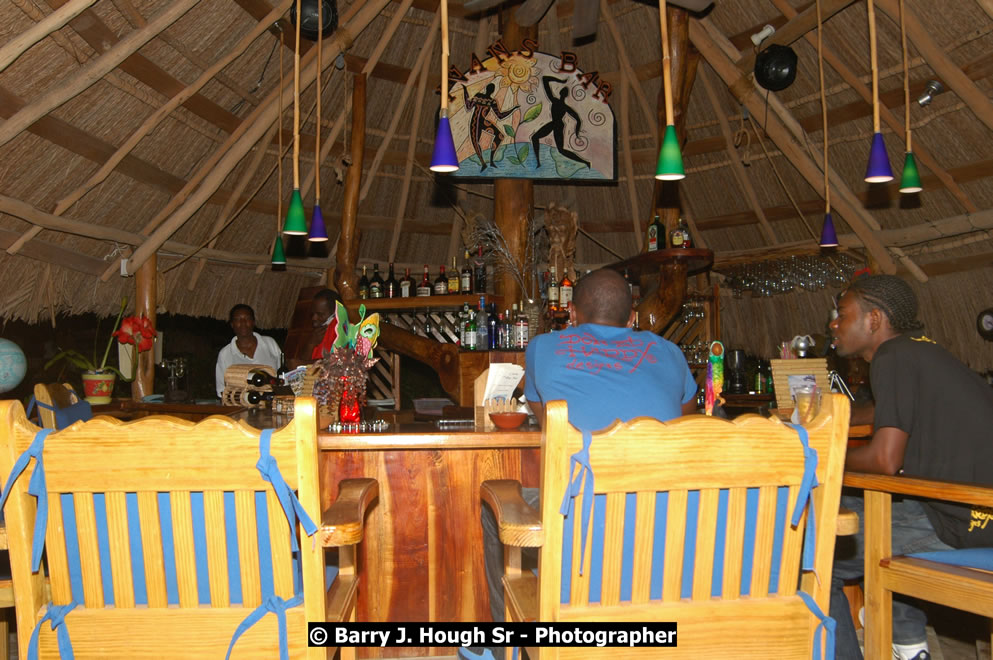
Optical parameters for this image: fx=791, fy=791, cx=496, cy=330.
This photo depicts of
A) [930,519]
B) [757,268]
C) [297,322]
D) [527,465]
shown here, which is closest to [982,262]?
[757,268]

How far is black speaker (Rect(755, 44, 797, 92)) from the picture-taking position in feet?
19.9

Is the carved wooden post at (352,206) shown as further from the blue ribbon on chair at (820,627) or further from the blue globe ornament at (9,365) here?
the blue ribbon on chair at (820,627)

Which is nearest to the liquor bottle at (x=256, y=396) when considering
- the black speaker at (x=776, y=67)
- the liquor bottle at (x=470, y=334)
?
the liquor bottle at (x=470, y=334)

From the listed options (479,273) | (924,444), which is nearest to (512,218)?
(479,273)

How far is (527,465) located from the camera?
3230 mm

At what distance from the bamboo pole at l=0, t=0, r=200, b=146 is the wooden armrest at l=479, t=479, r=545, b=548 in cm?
429

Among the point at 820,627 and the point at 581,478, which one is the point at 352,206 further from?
the point at 820,627

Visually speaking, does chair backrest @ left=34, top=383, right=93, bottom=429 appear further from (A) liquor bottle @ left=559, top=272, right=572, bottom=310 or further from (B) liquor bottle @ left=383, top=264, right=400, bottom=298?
(B) liquor bottle @ left=383, top=264, right=400, bottom=298

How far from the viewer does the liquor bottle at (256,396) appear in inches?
188

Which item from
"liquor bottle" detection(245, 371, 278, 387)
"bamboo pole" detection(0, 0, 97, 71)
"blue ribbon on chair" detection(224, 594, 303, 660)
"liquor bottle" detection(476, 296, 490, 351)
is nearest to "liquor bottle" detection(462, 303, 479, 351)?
"liquor bottle" detection(476, 296, 490, 351)

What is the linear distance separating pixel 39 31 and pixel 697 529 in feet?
14.7

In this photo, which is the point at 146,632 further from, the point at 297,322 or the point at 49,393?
the point at 297,322

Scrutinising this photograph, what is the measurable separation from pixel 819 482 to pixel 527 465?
5.26ft

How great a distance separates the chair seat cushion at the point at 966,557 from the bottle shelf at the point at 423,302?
4125mm
